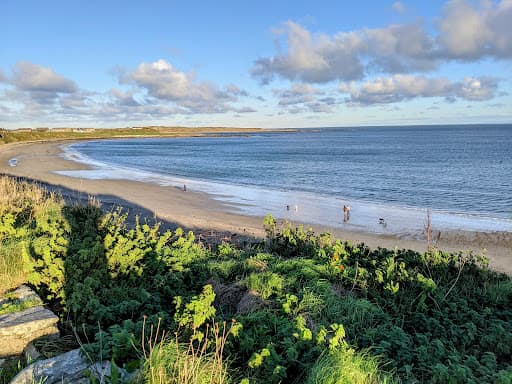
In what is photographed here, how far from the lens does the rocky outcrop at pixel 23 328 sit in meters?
4.43

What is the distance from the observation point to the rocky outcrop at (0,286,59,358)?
4434 millimetres

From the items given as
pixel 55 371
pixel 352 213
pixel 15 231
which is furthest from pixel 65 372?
pixel 352 213

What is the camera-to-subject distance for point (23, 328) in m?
4.55

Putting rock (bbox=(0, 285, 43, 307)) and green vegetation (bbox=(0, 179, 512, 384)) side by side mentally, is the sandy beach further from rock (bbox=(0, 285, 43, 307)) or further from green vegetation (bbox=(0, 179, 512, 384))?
rock (bbox=(0, 285, 43, 307))

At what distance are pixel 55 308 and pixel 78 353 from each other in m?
2.00

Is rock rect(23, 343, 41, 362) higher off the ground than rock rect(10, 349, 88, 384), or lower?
lower

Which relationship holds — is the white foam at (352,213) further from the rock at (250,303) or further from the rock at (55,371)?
the rock at (55,371)

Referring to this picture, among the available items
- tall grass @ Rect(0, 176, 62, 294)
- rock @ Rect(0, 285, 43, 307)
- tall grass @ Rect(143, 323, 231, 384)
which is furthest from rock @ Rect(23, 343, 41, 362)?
tall grass @ Rect(0, 176, 62, 294)

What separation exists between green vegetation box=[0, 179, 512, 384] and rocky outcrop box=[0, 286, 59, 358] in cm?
41

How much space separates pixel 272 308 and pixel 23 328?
3.02 m

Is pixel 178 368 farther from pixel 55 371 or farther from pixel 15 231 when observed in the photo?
pixel 15 231

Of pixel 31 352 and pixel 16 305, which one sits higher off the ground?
pixel 16 305

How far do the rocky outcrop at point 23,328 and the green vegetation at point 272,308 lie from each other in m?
0.41

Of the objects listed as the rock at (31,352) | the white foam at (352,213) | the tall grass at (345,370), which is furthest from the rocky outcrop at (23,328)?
the white foam at (352,213)
